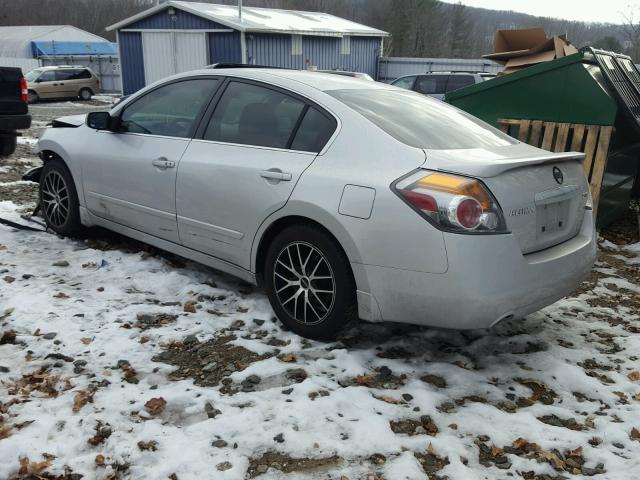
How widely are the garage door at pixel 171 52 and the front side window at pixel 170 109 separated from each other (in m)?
17.9

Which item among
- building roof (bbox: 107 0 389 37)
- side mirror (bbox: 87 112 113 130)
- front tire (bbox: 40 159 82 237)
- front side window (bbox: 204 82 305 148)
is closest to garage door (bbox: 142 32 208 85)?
building roof (bbox: 107 0 389 37)

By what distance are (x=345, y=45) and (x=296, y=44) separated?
3.83 metres

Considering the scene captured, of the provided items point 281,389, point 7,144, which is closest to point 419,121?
point 281,389

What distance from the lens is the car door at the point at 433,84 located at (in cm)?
1634

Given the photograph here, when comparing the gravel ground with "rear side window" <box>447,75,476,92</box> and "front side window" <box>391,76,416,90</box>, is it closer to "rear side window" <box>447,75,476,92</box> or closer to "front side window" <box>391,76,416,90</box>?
"rear side window" <box>447,75,476,92</box>

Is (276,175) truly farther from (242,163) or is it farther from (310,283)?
(310,283)

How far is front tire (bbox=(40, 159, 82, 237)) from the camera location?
5141 mm

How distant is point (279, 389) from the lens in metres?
3.03

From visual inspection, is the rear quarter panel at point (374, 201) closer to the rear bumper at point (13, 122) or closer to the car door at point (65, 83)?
the rear bumper at point (13, 122)

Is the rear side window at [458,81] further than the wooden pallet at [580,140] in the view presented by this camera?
Yes

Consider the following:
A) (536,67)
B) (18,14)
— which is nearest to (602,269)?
(536,67)

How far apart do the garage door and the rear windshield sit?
19025mm

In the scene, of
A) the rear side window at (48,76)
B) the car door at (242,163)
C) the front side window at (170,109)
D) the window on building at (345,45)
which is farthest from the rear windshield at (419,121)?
the rear side window at (48,76)

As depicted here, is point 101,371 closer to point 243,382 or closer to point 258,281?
point 243,382
